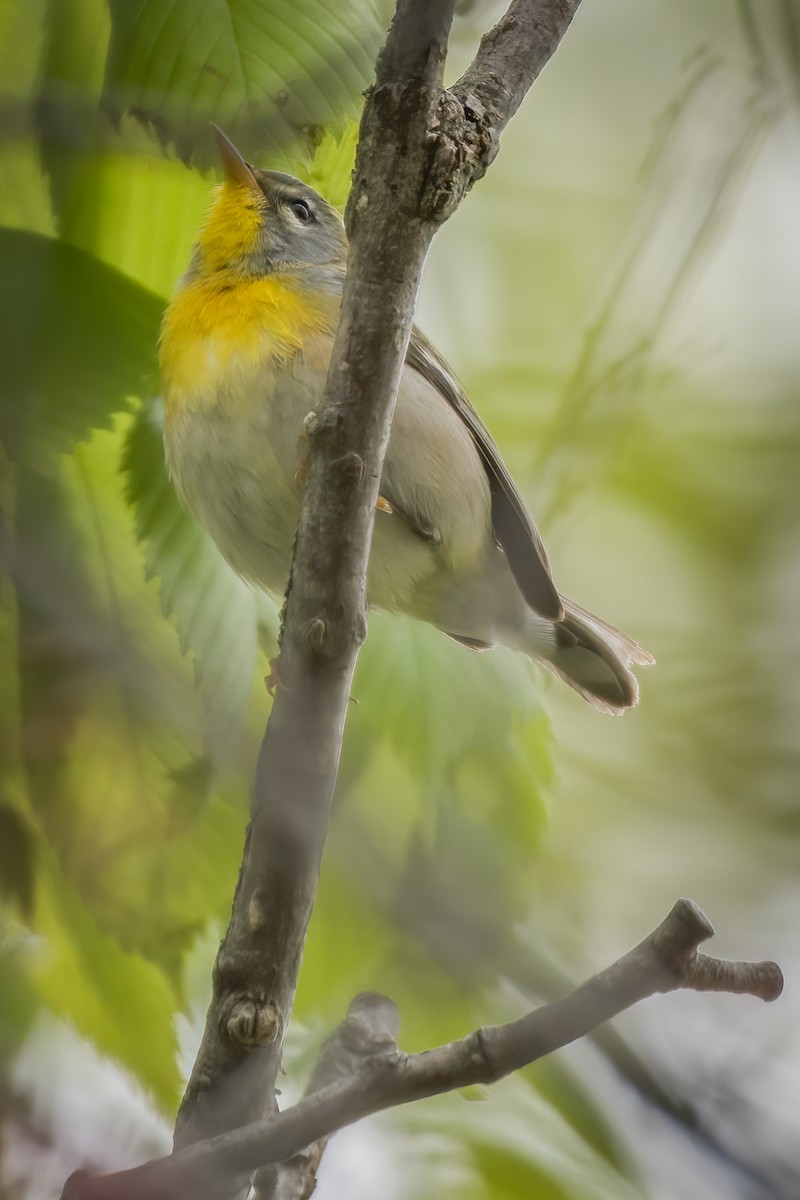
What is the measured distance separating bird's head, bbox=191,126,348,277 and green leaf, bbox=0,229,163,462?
1545 millimetres

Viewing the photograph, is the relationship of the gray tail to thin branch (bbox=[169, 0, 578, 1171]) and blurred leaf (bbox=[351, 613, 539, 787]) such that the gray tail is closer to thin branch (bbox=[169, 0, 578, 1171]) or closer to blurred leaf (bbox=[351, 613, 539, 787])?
blurred leaf (bbox=[351, 613, 539, 787])

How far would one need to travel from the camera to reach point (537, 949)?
2.49 metres

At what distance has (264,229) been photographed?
4.16 meters

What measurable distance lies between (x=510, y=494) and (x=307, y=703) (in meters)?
1.89

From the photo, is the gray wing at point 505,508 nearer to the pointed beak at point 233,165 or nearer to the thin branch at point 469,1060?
the pointed beak at point 233,165

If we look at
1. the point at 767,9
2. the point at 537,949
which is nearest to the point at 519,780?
the point at 537,949

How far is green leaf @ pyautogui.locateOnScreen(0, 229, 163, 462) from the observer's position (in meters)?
2.30

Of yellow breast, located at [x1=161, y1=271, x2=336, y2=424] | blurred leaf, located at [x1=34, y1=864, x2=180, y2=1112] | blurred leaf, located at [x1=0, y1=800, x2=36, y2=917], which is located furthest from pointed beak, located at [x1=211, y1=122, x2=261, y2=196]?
blurred leaf, located at [x1=34, y1=864, x2=180, y2=1112]

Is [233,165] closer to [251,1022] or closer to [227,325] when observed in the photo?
[227,325]

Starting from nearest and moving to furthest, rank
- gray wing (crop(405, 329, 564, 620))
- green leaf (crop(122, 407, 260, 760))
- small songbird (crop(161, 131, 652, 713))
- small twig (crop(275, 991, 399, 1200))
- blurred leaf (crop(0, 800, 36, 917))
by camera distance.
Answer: blurred leaf (crop(0, 800, 36, 917)), small twig (crop(275, 991, 399, 1200)), green leaf (crop(122, 407, 260, 760)), small songbird (crop(161, 131, 652, 713)), gray wing (crop(405, 329, 564, 620))

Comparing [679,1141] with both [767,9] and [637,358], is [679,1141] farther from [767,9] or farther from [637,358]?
[767,9]

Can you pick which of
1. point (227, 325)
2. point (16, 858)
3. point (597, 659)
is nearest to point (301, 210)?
point (227, 325)

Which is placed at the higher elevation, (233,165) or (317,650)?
(233,165)

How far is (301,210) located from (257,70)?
1.77 m
